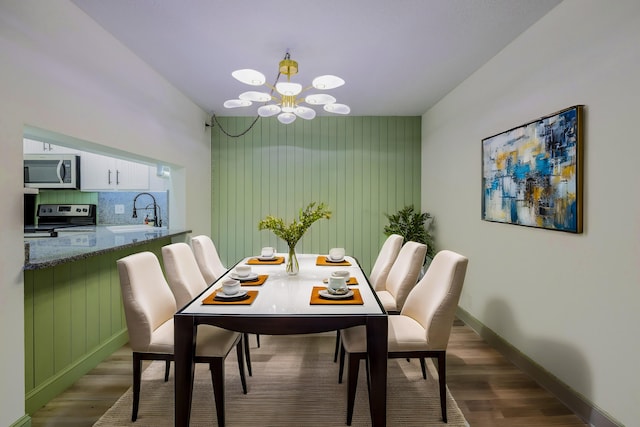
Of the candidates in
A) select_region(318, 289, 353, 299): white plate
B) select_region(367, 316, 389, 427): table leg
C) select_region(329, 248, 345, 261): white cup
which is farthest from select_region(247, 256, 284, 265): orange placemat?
select_region(367, 316, 389, 427): table leg

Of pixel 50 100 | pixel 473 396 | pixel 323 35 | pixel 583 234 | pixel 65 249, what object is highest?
pixel 323 35

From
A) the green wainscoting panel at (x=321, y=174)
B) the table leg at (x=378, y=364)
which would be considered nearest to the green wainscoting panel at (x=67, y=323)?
the table leg at (x=378, y=364)

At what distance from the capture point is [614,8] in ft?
6.08

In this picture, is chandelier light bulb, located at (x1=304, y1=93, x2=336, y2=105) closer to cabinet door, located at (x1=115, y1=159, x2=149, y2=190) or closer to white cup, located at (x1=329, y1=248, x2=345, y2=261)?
white cup, located at (x1=329, y1=248, x2=345, y2=261)

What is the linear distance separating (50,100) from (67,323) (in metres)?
1.47

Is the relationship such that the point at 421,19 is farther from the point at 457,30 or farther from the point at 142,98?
the point at 142,98

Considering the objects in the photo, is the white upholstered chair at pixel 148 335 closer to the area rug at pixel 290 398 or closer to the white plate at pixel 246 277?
the area rug at pixel 290 398

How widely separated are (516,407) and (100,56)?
3.65 metres

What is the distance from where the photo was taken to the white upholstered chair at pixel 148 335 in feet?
Result: 6.16

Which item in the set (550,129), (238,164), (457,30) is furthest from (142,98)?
(550,129)

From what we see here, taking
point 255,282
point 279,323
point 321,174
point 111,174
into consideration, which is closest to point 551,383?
point 279,323

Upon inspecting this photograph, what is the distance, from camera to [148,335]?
194cm

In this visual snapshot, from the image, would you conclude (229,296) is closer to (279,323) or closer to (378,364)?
(279,323)

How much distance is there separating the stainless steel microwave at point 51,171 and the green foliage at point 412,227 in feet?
12.9
